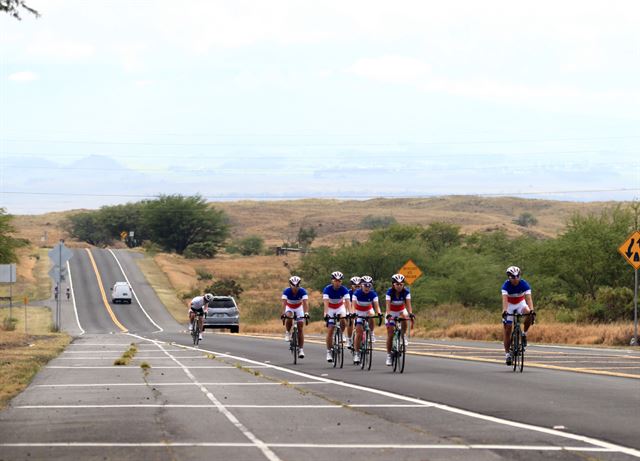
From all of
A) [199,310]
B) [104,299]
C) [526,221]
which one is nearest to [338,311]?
[199,310]

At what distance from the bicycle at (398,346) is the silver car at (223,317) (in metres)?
32.0

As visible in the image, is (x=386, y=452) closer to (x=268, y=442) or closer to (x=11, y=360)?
(x=268, y=442)

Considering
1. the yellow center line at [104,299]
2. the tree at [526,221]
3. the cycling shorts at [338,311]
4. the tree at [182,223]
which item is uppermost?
the tree at [526,221]

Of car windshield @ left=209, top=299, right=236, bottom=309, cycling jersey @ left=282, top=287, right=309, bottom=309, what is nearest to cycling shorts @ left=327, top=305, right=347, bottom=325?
cycling jersey @ left=282, top=287, right=309, bottom=309

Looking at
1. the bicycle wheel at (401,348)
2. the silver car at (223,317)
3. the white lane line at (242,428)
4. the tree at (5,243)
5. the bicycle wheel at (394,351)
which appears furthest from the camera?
the tree at (5,243)

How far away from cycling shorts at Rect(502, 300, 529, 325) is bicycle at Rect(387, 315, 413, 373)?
1975mm

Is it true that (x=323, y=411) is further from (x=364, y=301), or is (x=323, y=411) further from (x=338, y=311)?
(x=338, y=311)

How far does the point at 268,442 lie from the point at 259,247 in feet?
454

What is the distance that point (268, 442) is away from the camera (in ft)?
37.3

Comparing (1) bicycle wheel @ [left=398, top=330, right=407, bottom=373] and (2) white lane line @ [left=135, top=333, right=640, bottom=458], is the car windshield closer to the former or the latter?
(1) bicycle wheel @ [left=398, top=330, right=407, bottom=373]

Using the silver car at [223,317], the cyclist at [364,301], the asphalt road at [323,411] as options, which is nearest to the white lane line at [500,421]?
the asphalt road at [323,411]

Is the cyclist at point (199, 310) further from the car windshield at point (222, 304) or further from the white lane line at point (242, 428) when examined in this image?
the white lane line at point (242, 428)

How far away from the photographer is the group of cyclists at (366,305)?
2089 cm

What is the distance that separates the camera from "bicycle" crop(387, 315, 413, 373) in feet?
70.6
